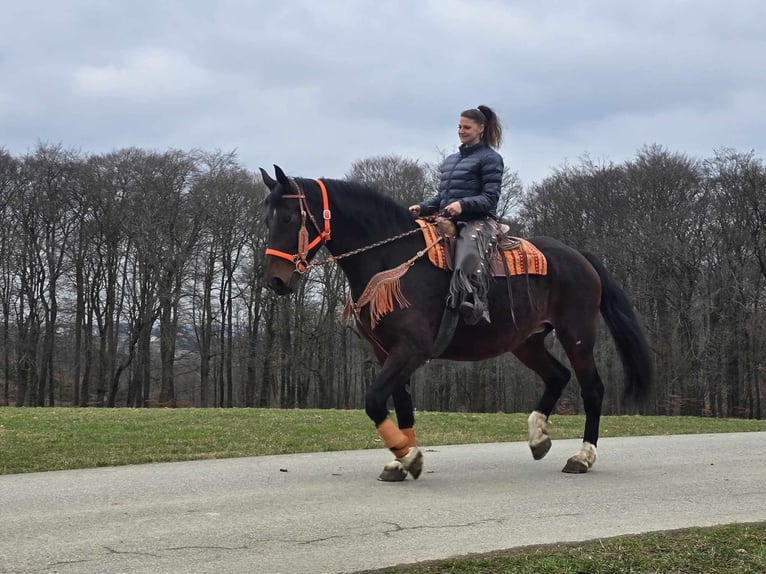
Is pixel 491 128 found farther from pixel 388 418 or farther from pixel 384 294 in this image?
pixel 388 418

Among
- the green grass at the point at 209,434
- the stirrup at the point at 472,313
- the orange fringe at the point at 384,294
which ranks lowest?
the green grass at the point at 209,434

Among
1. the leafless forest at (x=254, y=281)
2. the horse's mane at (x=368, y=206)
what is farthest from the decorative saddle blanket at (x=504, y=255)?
the leafless forest at (x=254, y=281)

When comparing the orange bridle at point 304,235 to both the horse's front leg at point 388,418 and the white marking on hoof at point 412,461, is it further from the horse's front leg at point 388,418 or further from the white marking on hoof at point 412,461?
the white marking on hoof at point 412,461

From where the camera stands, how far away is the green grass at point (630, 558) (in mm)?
4020

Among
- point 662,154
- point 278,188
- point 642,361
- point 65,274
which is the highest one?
point 662,154

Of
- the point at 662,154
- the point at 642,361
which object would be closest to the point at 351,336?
the point at 662,154

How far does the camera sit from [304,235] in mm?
6758

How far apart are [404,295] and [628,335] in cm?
318

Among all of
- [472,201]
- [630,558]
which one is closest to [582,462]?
[472,201]

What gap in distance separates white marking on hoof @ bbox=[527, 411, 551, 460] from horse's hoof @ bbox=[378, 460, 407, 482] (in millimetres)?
1626

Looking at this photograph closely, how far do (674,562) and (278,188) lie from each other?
4374mm

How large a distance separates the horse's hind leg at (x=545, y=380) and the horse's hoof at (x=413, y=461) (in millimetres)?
1566

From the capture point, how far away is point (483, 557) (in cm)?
432

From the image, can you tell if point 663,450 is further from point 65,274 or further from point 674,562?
point 65,274
